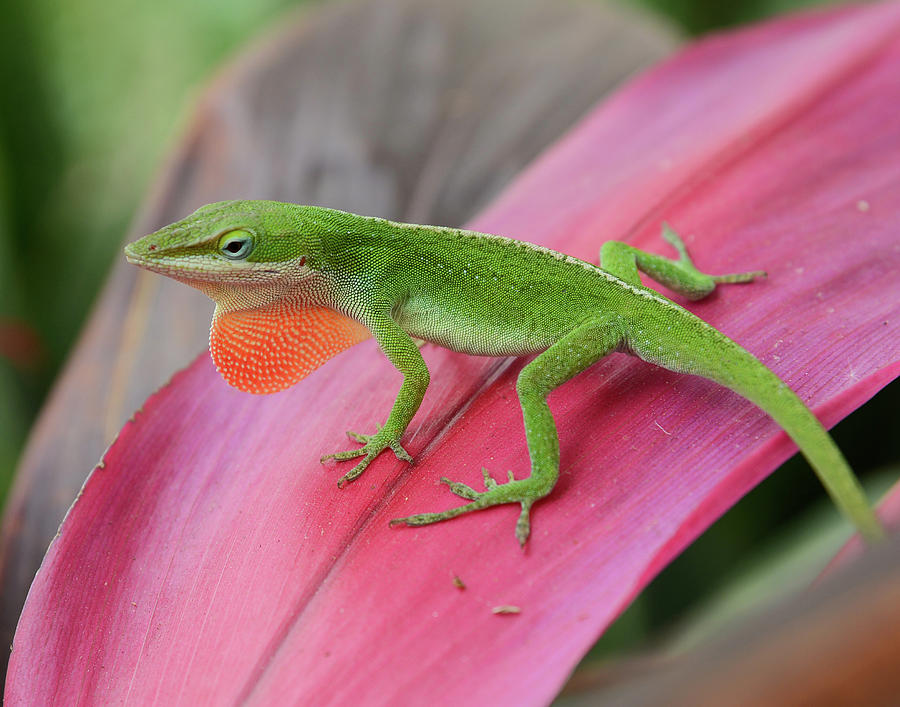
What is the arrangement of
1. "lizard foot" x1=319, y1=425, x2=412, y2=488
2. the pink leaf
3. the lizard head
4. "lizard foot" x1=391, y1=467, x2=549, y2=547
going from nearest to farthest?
the pink leaf
"lizard foot" x1=391, y1=467, x2=549, y2=547
"lizard foot" x1=319, y1=425, x2=412, y2=488
the lizard head

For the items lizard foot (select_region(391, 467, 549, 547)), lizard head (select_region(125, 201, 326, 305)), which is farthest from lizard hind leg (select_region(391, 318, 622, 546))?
lizard head (select_region(125, 201, 326, 305))

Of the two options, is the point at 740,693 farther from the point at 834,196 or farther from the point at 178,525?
the point at 834,196

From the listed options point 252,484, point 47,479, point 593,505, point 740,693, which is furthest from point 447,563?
point 47,479

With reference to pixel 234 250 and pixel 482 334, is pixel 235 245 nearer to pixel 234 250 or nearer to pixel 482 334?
pixel 234 250

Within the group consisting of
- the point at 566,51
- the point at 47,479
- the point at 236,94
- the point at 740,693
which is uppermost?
the point at 566,51

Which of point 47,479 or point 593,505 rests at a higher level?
point 593,505

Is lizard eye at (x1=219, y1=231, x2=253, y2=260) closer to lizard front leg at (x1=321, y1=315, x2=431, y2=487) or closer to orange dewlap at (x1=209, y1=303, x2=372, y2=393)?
orange dewlap at (x1=209, y1=303, x2=372, y2=393)

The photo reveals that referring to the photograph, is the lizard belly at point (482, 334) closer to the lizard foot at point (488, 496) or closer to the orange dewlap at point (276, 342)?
the orange dewlap at point (276, 342)
